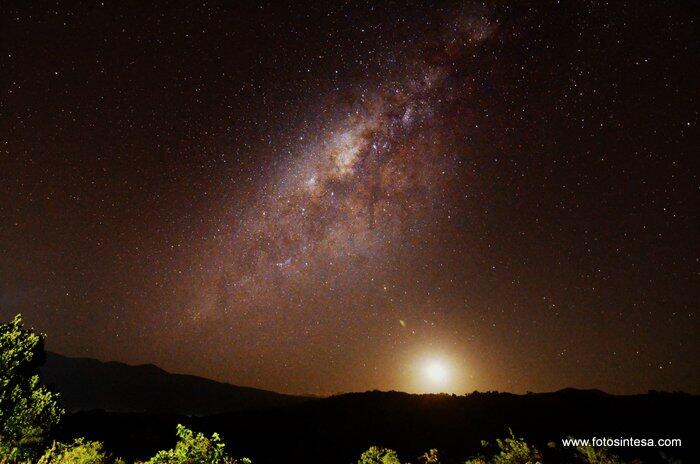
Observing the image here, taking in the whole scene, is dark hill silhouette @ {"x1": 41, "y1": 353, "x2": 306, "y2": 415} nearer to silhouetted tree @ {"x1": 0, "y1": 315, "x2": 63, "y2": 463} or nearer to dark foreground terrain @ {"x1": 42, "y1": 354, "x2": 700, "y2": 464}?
dark foreground terrain @ {"x1": 42, "y1": 354, "x2": 700, "y2": 464}

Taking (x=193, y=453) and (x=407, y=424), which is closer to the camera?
(x=193, y=453)

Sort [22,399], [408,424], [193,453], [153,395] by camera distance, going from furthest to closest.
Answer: [153,395], [408,424], [22,399], [193,453]

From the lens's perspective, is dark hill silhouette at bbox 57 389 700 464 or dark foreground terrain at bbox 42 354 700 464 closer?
dark foreground terrain at bbox 42 354 700 464

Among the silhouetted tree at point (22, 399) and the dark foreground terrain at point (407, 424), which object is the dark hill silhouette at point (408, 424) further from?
the silhouetted tree at point (22, 399)

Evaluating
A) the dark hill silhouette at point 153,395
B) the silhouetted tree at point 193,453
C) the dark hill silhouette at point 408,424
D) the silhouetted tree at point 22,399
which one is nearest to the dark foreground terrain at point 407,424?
the dark hill silhouette at point 408,424

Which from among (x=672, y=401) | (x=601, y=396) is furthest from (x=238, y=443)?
Answer: (x=672, y=401)

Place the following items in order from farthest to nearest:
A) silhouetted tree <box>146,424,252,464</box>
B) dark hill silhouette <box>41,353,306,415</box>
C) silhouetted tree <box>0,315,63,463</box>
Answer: dark hill silhouette <box>41,353,306,415</box>, silhouetted tree <box>0,315,63,463</box>, silhouetted tree <box>146,424,252,464</box>

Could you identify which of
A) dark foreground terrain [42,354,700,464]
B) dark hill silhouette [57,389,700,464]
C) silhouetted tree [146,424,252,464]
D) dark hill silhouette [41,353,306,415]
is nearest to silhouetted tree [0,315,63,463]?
silhouetted tree [146,424,252,464]

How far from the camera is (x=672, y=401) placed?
33250 mm

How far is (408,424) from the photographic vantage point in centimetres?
3872

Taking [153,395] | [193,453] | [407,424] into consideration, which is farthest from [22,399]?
[153,395]

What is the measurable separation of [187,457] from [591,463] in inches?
460

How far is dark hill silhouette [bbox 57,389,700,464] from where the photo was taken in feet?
103

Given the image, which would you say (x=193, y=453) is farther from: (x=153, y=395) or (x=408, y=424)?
(x=153, y=395)
